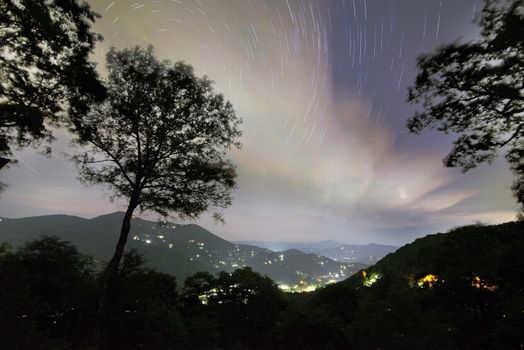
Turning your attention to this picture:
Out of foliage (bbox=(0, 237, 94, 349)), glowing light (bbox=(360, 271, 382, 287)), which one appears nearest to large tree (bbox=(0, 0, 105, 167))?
foliage (bbox=(0, 237, 94, 349))

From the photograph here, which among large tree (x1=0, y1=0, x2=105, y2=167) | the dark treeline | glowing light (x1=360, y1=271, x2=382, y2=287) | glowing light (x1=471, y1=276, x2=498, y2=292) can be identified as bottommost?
glowing light (x1=360, y1=271, x2=382, y2=287)

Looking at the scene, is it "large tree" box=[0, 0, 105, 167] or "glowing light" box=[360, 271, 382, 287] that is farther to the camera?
"glowing light" box=[360, 271, 382, 287]

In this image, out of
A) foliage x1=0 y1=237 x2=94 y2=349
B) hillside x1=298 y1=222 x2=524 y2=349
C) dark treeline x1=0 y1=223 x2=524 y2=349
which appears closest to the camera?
foliage x1=0 y1=237 x2=94 y2=349

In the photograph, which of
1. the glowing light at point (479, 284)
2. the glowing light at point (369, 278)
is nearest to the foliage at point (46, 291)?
the glowing light at point (479, 284)

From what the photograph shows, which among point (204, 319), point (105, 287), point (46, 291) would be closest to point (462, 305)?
point (204, 319)

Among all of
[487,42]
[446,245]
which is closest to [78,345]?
[446,245]

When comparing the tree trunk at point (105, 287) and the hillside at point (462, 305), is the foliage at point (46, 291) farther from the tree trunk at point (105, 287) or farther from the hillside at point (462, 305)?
the hillside at point (462, 305)

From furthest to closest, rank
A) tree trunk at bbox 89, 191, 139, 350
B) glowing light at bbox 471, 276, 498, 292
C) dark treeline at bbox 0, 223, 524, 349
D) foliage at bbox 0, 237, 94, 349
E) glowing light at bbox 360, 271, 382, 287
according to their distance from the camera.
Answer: glowing light at bbox 360, 271, 382, 287 < tree trunk at bbox 89, 191, 139, 350 < glowing light at bbox 471, 276, 498, 292 < dark treeline at bbox 0, 223, 524, 349 < foliage at bbox 0, 237, 94, 349

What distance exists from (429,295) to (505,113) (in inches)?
345

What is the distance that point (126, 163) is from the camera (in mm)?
13688

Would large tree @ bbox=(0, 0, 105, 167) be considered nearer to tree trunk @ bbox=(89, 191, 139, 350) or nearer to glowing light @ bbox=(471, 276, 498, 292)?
tree trunk @ bbox=(89, 191, 139, 350)

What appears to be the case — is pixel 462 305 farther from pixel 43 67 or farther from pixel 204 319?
pixel 43 67

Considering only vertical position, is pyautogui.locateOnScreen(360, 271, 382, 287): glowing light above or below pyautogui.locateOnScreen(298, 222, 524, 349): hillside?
below

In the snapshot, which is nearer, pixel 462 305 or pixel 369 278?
pixel 462 305
